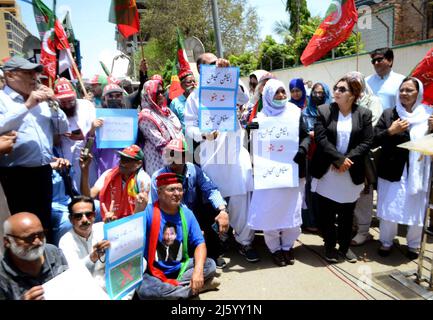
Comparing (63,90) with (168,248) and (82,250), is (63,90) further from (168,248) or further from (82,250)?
(168,248)

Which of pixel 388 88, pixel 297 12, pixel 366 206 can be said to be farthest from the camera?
pixel 297 12

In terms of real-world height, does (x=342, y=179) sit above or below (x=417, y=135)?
below

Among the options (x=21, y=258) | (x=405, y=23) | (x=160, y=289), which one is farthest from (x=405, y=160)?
(x=405, y=23)

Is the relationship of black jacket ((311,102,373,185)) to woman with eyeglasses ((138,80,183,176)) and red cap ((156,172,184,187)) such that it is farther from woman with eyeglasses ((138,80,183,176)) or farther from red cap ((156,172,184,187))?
red cap ((156,172,184,187))

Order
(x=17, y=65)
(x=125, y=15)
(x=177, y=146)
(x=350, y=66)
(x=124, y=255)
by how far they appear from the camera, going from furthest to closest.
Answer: (x=350, y=66), (x=125, y=15), (x=177, y=146), (x=17, y=65), (x=124, y=255)

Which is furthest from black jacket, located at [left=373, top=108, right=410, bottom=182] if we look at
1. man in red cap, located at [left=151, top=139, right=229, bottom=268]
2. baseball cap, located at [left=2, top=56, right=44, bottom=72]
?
baseball cap, located at [left=2, top=56, right=44, bottom=72]

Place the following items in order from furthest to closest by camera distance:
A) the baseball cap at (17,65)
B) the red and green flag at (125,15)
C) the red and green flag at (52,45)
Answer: the red and green flag at (125,15) < the red and green flag at (52,45) < the baseball cap at (17,65)

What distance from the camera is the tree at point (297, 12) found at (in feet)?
113

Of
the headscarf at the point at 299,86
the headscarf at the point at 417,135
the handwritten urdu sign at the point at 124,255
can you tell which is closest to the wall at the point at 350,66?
the headscarf at the point at 299,86

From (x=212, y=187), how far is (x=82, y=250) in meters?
1.35

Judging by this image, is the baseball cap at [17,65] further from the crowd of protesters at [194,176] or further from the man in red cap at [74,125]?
the man in red cap at [74,125]

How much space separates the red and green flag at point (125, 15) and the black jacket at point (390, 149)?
3.46 metres

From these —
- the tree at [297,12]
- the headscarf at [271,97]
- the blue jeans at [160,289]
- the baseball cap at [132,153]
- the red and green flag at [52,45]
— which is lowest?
the blue jeans at [160,289]

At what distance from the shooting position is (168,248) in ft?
9.87
